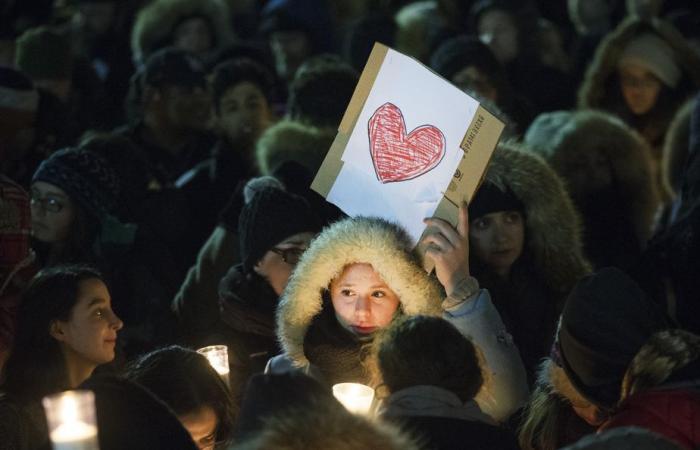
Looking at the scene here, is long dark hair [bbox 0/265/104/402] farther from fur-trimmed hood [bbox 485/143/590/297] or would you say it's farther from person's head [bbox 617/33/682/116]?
person's head [bbox 617/33/682/116]

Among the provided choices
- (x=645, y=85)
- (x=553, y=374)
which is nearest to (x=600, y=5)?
(x=645, y=85)

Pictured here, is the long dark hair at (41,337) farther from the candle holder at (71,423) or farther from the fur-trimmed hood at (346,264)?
the candle holder at (71,423)

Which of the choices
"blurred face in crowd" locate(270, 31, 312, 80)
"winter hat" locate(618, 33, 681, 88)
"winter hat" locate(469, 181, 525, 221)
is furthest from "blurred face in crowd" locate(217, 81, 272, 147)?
"winter hat" locate(469, 181, 525, 221)

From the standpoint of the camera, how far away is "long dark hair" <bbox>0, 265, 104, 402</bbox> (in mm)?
4762

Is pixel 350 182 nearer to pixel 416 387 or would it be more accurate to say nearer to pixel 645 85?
pixel 416 387

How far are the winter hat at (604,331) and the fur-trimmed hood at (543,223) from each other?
1.61 meters

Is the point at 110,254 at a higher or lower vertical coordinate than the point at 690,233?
lower

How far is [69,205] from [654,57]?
4.11 m

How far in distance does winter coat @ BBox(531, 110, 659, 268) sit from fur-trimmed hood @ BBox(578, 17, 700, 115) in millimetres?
1332

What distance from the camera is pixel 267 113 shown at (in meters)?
8.34

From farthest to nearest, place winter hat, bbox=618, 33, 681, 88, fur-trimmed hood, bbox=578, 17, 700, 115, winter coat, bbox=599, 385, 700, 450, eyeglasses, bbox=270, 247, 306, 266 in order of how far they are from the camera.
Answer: fur-trimmed hood, bbox=578, 17, 700, 115 < winter hat, bbox=618, 33, 681, 88 < eyeglasses, bbox=270, 247, 306, 266 < winter coat, bbox=599, 385, 700, 450

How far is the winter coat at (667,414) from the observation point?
3484mm

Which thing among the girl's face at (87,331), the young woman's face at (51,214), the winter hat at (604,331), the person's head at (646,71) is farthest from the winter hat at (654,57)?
the girl's face at (87,331)

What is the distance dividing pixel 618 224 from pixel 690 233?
4.16 ft
